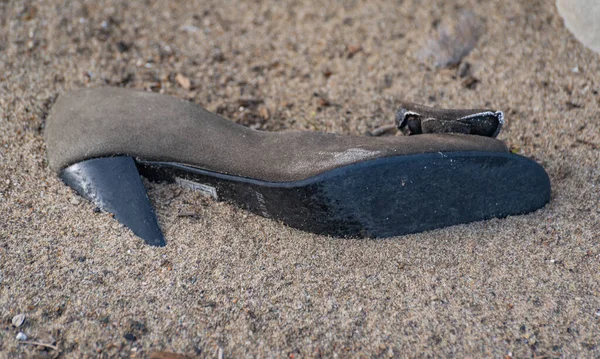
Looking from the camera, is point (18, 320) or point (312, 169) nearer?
point (18, 320)

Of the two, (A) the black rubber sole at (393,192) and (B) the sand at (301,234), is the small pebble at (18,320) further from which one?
(A) the black rubber sole at (393,192)

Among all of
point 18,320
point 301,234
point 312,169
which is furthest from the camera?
point 301,234

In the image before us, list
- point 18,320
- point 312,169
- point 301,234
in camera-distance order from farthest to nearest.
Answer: point 301,234
point 312,169
point 18,320

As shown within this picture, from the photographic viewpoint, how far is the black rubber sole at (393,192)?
1.57 m

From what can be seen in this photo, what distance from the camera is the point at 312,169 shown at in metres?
1.59

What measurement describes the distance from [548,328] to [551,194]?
563mm

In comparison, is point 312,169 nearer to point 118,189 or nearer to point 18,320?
point 118,189

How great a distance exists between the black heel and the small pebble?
0.37 m

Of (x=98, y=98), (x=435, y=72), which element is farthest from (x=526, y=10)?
(x=98, y=98)

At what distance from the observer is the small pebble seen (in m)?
1.38

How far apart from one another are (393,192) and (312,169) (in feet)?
0.77

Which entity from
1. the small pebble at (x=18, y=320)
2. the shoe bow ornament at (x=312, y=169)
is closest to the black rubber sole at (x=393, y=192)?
the shoe bow ornament at (x=312, y=169)

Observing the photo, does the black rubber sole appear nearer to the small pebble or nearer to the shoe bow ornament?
the shoe bow ornament

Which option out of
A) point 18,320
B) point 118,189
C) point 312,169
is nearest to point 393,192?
point 312,169
